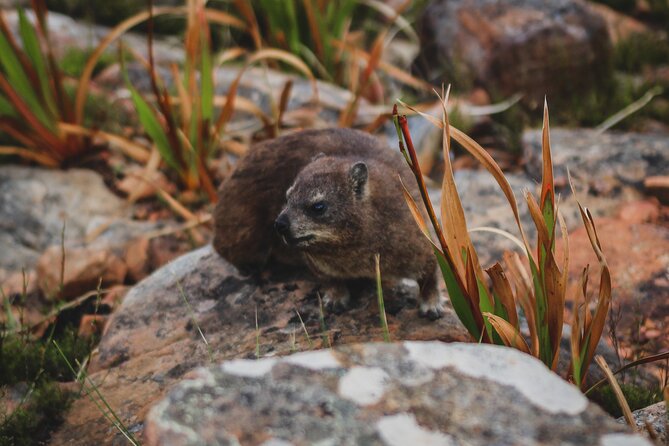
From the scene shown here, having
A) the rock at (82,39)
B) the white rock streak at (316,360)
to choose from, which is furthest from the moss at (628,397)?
the rock at (82,39)

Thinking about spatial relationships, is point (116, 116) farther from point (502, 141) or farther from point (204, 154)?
point (502, 141)

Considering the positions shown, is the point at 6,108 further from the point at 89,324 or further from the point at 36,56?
the point at 89,324

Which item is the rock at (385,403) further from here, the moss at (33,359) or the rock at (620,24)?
the rock at (620,24)

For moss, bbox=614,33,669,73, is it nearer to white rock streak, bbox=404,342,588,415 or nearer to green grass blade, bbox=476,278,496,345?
green grass blade, bbox=476,278,496,345

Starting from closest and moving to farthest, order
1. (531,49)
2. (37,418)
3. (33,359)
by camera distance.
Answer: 1. (37,418)
2. (33,359)
3. (531,49)

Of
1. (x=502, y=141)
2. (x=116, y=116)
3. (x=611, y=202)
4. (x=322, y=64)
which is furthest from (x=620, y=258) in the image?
(x=116, y=116)

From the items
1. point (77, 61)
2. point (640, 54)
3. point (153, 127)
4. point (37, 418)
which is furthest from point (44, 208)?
point (640, 54)
